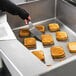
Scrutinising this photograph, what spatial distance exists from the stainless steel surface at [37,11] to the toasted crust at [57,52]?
1.35ft

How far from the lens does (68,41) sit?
1.37 meters

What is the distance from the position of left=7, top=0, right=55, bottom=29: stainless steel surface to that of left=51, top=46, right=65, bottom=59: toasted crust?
41 cm

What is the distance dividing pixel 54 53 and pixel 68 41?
22cm

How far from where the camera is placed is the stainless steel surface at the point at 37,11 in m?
1.45

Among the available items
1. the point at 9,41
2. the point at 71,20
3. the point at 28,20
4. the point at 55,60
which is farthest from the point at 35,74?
the point at 71,20

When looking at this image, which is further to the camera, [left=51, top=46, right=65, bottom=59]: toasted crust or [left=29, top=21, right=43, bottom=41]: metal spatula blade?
[left=29, top=21, right=43, bottom=41]: metal spatula blade

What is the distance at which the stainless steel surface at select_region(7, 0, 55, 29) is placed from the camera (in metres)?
1.45

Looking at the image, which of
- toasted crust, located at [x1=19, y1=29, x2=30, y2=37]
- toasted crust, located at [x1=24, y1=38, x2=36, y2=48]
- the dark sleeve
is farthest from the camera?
toasted crust, located at [x1=19, y1=29, x2=30, y2=37]

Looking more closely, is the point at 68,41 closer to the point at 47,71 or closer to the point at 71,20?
Answer: the point at 71,20

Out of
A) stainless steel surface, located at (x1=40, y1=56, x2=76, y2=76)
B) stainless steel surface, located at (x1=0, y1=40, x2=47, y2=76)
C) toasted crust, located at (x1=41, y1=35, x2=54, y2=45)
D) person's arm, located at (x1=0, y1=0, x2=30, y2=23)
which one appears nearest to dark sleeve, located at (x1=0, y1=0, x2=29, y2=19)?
person's arm, located at (x1=0, y1=0, x2=30, y2=23)

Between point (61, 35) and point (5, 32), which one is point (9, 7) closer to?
point (5, 32)

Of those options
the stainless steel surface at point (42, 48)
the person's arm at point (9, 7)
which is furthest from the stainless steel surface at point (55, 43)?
the person's arm at point (9, 7)

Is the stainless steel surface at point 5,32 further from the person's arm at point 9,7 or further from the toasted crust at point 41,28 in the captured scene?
the toasted crust at point 41,28

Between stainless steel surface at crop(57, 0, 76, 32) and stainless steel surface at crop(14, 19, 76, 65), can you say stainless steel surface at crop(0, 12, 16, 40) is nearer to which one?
stainless steel surface at crop(14, 19, 76, 65)
